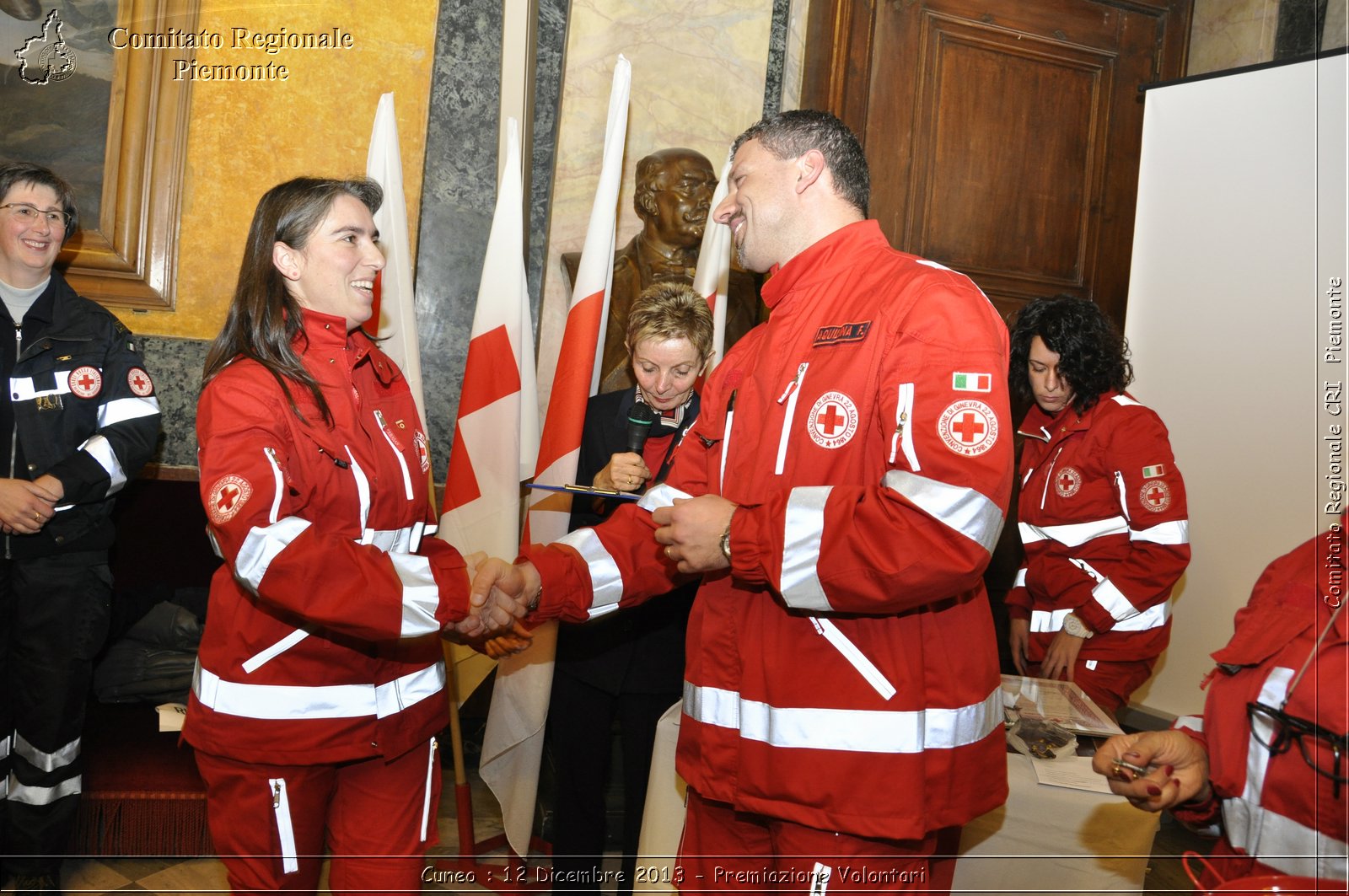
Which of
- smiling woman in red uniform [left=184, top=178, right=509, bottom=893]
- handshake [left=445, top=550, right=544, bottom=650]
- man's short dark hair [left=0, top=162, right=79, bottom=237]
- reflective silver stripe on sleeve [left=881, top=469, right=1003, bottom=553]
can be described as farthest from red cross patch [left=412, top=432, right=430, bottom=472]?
man's short dark hair [left=0, top=162, right=79, bottom=237]

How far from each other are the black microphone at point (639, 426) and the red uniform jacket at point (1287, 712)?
5.23ft

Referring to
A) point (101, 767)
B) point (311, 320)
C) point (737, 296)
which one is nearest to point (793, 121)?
point (311, 320)

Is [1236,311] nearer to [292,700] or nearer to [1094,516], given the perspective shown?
[1094,516]

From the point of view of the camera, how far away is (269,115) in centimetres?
354

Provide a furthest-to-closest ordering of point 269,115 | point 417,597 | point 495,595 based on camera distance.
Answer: point 269,115 < point 495,595 < point 417,597

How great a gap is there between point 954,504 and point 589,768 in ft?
5.07

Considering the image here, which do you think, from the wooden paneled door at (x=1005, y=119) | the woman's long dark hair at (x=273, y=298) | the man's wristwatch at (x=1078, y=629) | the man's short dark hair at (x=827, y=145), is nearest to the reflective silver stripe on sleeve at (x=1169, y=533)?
the man's wristwatch at (x=1078, y=629)

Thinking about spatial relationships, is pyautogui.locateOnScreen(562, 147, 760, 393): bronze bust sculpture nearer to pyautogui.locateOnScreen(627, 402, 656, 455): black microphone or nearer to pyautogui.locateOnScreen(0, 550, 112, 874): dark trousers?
pyautogui.locateOnScreen(627, 402, 656, 455): black microphone

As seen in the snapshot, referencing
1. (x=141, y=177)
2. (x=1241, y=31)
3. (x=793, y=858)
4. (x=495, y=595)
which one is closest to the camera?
(x=793, y=858)

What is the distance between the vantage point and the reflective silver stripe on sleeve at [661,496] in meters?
1.90

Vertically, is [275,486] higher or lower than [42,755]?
higher

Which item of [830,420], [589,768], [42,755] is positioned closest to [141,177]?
[42,755]

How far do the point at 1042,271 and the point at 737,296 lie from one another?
1734mm

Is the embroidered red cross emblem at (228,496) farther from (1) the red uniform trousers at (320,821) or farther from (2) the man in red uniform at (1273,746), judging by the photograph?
(2) the man in red uniform at (1273,746)
